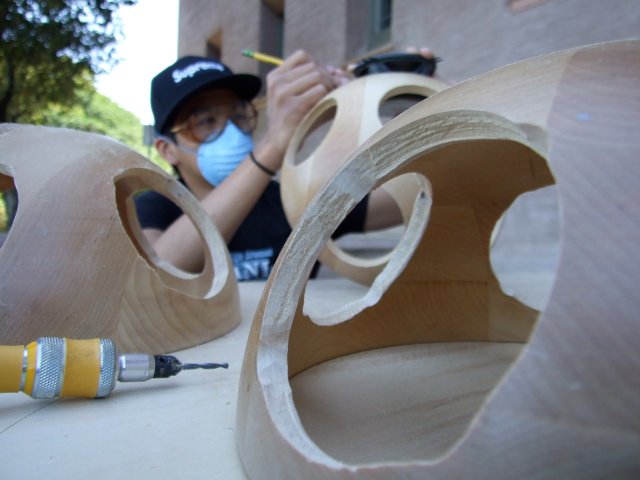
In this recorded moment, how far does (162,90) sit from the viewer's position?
6.01 feet

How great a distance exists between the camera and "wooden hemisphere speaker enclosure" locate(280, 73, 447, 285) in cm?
119

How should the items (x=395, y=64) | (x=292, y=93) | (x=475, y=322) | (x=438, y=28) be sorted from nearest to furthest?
(x=475, y=322) < (x=395, y=64) < (x=292, y=93) < (x=438, y=28)

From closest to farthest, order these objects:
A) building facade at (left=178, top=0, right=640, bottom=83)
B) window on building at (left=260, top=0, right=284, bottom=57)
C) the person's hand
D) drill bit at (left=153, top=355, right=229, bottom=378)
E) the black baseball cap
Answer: drill bit at (left=153, top=355, right=229, bottom=378) < the person's hand < the black baseball cap < building facade at (left=178, top=0, right=640, bottom=83) < window on building at (left=260, top=0, right=284, bottom=57)

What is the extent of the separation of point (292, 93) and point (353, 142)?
49 cm

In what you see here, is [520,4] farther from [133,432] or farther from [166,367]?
[133,432]

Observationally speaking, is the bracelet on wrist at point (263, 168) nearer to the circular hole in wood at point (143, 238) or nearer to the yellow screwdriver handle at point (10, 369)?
the circular hole in wood at point (143, 238)

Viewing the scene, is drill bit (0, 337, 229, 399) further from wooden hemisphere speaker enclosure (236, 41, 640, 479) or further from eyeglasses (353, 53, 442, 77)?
eyeglasses (353, 53, 442, 77)

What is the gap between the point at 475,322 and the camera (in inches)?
34.2

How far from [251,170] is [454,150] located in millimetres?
1122

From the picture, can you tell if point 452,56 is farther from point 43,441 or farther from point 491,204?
point 43,441

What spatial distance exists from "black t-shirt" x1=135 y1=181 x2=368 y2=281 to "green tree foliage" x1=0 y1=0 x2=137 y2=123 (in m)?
3.68

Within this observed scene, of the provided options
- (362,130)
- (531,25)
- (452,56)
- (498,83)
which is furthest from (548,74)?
(452,56)

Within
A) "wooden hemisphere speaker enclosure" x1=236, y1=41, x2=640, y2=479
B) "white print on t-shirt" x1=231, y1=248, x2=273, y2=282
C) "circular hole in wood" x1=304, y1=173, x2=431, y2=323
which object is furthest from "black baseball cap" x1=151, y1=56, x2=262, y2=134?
"wooden hemisphere speaker enclosure" x1=236, y1=41, x2=640, y2=479

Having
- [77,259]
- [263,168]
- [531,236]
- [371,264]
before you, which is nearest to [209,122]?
[263,168]
